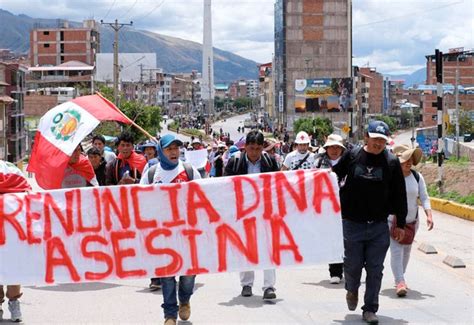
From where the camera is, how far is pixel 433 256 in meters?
12.6

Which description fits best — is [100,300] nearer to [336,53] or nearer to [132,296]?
[132,296]

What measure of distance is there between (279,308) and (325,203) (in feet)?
4.26

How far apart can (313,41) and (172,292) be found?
121 metres

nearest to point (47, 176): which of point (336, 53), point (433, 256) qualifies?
point (433, 256)

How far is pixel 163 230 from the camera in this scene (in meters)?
7.57

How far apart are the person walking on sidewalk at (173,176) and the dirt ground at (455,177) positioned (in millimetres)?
17115

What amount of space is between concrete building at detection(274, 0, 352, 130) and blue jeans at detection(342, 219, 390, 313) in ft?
385

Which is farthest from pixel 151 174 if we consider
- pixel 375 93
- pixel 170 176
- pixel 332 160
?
pixel 375 93

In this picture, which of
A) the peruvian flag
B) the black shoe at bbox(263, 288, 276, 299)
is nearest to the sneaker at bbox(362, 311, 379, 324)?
A: the black shoe at bbox(263, 288, 276, 299)

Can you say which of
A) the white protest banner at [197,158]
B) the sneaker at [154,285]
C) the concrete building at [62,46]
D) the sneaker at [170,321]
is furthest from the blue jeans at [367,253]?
the concrete building at [62,46]

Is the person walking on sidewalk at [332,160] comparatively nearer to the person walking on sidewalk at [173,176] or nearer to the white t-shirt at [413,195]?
the white t-shirt at [413,195]

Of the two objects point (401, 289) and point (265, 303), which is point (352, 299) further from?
point (401, 289)

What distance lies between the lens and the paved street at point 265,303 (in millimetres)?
7957

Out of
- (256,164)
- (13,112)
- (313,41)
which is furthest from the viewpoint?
(313,41)
